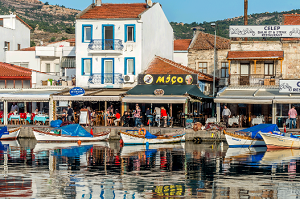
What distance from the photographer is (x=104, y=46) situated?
144 feet

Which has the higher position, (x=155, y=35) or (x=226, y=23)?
(x=226, y=23)

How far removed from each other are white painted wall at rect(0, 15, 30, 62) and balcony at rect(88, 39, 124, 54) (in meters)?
15.0

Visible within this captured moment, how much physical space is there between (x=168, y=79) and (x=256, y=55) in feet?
27.8

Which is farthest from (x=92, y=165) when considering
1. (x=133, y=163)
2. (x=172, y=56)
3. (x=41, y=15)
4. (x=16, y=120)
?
(x=41, y=15)

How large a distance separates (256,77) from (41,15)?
11776 centimetres

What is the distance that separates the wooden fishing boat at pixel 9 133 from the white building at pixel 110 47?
28.3 ft

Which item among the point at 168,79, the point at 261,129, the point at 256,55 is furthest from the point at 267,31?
the point at 261,129

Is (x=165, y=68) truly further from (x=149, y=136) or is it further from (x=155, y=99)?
(x=149, y=136)

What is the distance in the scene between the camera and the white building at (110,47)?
43.8 m

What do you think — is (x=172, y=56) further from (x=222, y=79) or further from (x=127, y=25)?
(x=127, y=25)

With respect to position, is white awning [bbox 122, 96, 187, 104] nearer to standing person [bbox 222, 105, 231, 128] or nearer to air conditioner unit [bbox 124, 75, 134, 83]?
standing person [bbox 222, 105, 231, 128]

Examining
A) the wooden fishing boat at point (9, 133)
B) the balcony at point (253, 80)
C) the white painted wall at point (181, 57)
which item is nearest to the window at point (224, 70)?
the white painted wall at point (181, 57)

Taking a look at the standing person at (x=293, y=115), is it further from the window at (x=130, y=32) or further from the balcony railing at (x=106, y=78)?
the window at (x=130, y=32)

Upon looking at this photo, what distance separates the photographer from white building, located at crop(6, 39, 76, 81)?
5078 centimetres
